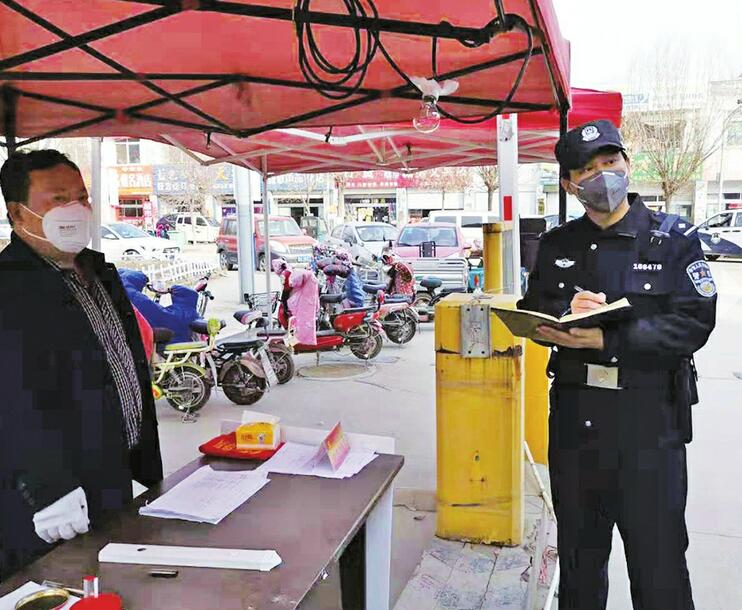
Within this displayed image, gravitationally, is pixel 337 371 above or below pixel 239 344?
below

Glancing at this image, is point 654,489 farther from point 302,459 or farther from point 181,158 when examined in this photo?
point 181,158

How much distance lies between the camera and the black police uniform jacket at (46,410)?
1690 millimetres

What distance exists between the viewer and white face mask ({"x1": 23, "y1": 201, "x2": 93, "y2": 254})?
194 cm

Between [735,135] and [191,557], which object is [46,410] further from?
[735,135]

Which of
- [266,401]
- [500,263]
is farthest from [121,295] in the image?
[266,401]

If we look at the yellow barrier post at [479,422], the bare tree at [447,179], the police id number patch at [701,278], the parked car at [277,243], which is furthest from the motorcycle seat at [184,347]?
the bare tree at [447,179]

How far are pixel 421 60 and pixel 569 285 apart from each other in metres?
1.49

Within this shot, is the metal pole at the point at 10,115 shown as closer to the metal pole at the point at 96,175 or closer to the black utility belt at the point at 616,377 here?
the metal pole at the point at 96,175

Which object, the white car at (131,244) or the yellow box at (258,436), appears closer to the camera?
the yellow box at (258,436)

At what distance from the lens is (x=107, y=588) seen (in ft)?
4.55

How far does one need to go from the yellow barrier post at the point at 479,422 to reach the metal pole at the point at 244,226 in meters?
7.87

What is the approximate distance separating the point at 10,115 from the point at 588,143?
9.51ft

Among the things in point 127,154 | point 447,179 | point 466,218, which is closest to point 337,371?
point 466,218

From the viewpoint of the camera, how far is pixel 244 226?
10.9 m
